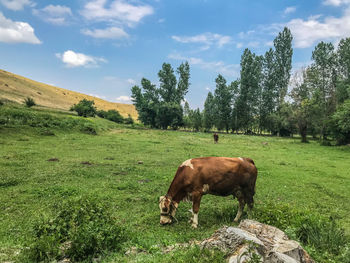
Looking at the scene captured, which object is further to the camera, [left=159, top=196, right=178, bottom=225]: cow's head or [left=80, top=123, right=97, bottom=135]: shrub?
[left=80, top=123, right=97, bottom=135]: shrub

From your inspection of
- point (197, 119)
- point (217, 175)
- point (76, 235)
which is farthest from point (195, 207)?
point (197, 119)

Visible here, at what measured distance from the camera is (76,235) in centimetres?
507

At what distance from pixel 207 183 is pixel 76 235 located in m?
4.45

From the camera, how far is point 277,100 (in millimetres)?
66188

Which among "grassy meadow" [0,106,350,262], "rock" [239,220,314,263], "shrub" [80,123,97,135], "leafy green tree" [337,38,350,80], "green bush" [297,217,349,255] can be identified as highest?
"leafy green tree" [337,38,350,80]

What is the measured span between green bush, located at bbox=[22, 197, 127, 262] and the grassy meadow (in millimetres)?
255

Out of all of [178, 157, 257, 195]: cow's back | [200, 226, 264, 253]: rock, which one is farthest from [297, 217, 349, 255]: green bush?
[178, 157, 257, 195]: cow's back

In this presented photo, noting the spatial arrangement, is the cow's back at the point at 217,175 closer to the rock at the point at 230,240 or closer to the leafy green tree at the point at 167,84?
the rock at the point at 230,240

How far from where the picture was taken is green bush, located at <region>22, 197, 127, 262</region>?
186 inches

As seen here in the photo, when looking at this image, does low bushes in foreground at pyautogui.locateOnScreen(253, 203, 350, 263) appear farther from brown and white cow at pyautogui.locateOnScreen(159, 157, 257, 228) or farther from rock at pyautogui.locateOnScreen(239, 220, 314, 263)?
brown and white cow at pyautogui.locateOnScreen(159, 157, 257, 228)

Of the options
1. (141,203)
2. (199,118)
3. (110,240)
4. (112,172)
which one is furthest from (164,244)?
(199,118)

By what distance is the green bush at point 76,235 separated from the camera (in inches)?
186

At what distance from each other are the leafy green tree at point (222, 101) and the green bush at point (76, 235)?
217 feet

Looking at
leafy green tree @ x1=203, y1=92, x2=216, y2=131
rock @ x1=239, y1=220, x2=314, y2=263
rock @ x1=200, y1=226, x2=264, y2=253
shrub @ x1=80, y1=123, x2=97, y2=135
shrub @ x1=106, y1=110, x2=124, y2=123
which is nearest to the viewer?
rock @ x1=239, y1=220, x2=314, y2=263
